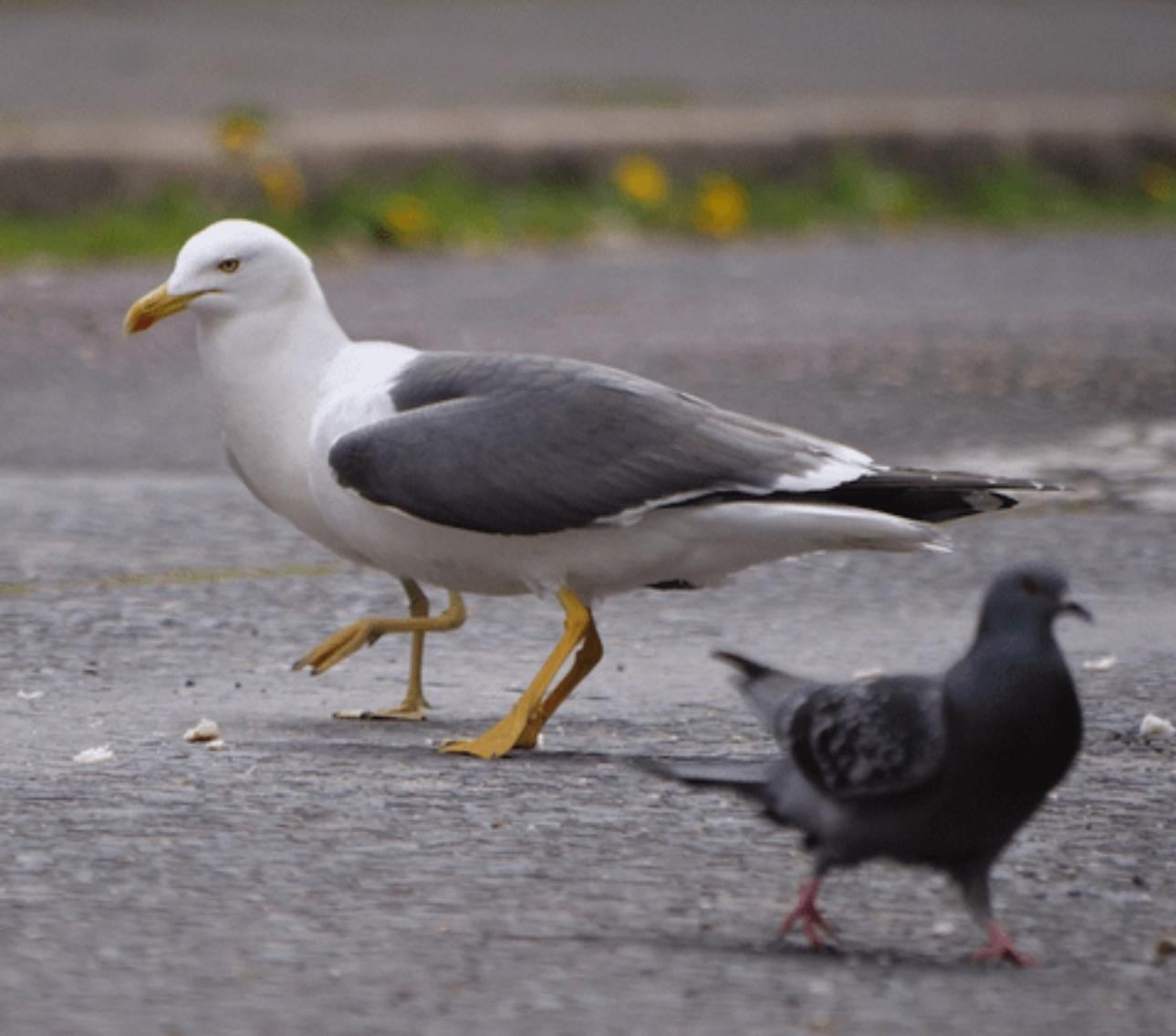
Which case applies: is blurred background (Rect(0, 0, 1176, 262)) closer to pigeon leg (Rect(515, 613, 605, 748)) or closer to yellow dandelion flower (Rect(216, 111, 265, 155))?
yellow dandelion flower (Rect(216, 111, 265, 155))

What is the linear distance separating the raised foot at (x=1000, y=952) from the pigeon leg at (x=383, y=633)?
1509mm

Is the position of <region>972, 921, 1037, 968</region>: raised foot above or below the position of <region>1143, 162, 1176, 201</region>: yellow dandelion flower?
above

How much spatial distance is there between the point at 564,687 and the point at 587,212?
7.08 metres

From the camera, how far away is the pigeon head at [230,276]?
15.3ft

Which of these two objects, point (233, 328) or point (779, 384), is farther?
point (779, 384)

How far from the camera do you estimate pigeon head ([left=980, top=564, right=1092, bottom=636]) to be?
122 inches

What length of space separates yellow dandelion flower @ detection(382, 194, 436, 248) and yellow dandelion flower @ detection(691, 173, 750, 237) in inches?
45.7

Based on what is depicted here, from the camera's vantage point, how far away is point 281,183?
34.8 ft

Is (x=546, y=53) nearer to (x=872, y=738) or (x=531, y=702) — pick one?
(x=531, y=702)

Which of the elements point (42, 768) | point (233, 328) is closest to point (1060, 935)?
point (42, 768)

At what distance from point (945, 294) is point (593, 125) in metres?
2.67

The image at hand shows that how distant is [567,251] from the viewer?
10.7 m

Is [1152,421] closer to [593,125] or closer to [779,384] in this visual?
[779,384]

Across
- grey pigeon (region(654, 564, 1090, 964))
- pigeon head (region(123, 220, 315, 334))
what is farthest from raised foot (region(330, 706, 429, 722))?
grey pigeon (region(654, 564, 1090, 964))
